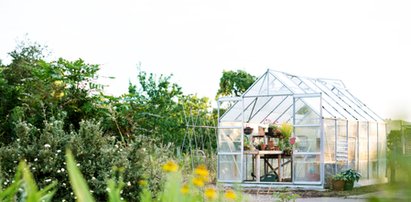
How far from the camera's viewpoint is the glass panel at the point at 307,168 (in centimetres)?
1433

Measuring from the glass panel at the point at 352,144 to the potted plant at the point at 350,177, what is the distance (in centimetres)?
102

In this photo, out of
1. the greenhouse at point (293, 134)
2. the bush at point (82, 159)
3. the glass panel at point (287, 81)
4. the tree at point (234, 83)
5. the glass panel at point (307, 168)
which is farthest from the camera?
the tree at point (234, 83)

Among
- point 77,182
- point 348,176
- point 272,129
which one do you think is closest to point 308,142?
point 272,129

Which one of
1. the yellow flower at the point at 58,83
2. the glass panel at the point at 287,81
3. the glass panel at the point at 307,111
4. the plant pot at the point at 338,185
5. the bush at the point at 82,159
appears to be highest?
the glass panel at the point at 287,81

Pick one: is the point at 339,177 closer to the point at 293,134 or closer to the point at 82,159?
the point at 293,134

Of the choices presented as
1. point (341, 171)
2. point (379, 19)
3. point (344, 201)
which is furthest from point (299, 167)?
point (379, 19)

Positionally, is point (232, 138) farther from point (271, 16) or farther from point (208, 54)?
point (271, 16)

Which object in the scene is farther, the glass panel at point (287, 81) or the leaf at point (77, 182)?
the glass panel at point (287, 81)

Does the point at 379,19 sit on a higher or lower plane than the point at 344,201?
higher

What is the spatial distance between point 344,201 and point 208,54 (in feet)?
23.7

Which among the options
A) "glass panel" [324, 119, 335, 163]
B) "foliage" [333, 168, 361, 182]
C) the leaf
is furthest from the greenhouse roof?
the leaf

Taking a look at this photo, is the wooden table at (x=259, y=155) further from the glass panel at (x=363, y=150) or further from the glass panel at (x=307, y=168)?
the glass panel at (x=363, y=150)

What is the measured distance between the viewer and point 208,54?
57.0 feet

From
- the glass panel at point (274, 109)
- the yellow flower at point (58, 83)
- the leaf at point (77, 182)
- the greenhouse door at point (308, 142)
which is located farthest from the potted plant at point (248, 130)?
the leaf at point (77, 182)
